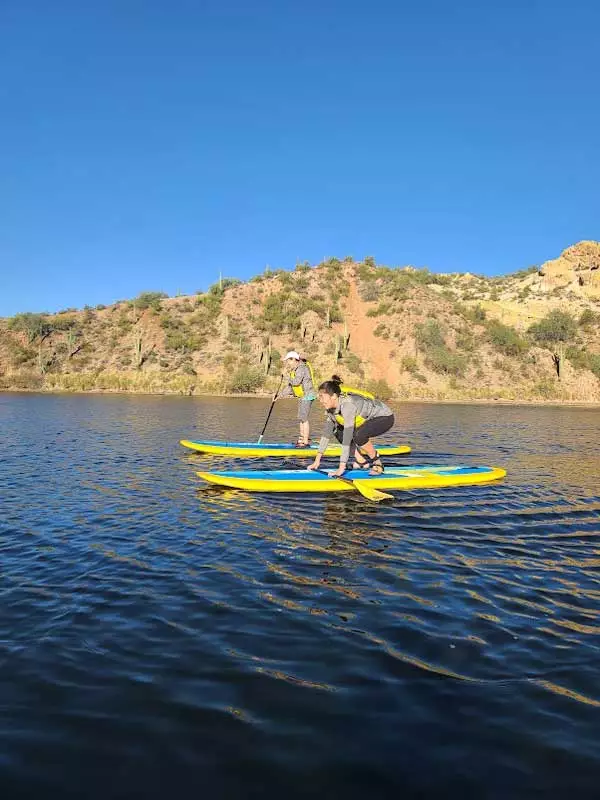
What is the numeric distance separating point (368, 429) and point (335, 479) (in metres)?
1.36

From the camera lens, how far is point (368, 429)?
11.7m

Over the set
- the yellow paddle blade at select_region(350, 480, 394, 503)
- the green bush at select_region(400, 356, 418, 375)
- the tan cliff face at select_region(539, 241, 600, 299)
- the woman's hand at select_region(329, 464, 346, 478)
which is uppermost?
the tan cliff face at select_region(539, 241, 600, 299)

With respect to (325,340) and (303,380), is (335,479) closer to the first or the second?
(303,380)

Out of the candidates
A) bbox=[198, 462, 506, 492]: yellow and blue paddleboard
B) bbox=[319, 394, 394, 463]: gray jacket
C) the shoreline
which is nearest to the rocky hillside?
the shoreline

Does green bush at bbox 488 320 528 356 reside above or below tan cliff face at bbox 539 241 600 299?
below

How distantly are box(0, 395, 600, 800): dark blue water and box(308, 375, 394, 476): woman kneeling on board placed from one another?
1422mm

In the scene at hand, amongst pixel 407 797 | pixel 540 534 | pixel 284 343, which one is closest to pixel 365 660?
pixel 407 797

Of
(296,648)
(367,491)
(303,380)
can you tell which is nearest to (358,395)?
(367,491)

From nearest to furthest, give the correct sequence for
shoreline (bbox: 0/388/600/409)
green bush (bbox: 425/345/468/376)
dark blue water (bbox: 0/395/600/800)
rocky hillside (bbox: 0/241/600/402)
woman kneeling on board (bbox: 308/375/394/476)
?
1. dark blue water (bbox: 0/395/600/800)
2. woman kneeling on board (bbox: 308/375/394/476)
3. shoreline (bbox: 0/388/600/409)
4. rocky hillside (bbox: 0/241/600/402)
5. green bush (bbox: 425/345/468/376)

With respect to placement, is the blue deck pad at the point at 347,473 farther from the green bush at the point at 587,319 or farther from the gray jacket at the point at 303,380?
the green bush at the point at 587,319

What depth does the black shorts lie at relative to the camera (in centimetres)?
1159

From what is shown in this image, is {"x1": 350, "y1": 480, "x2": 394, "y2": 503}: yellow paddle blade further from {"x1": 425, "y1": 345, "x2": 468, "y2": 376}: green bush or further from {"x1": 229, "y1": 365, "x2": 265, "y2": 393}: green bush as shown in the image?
{"x1": 425, "y1": 345, "x2": 468, "y2": 376}: green bush

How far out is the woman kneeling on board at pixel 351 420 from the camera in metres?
10.5

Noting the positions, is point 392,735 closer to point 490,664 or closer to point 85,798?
point 490,664
